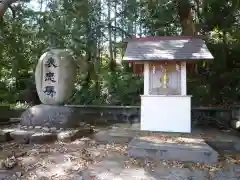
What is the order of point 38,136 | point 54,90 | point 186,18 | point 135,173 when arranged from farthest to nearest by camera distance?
point 186,18
point 54,90
point 38,136
point 135,173

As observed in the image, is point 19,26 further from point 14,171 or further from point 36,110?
point 14,171

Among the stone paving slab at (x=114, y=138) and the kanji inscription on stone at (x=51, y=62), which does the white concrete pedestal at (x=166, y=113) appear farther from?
the kanji inscription on stone at (x=51, y=62)

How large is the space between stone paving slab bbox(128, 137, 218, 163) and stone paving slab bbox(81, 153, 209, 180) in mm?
580

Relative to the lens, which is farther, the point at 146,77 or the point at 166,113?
the point at 146,77

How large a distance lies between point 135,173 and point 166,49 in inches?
181

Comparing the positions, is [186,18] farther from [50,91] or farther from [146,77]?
[50,91]

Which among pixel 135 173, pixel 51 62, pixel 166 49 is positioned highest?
pixel 166 49

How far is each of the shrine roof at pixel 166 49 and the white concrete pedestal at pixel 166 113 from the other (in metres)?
1.24

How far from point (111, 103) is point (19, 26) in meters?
5.32

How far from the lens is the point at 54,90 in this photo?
9125 mm

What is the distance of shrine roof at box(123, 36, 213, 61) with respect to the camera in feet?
26.5

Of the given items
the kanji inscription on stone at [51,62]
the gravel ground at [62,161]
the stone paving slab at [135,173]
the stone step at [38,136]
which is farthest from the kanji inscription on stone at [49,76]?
the stone paving slab at [135,173]

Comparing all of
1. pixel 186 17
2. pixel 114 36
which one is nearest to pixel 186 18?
pixel 186 17

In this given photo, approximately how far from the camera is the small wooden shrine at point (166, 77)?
27.0 feet
